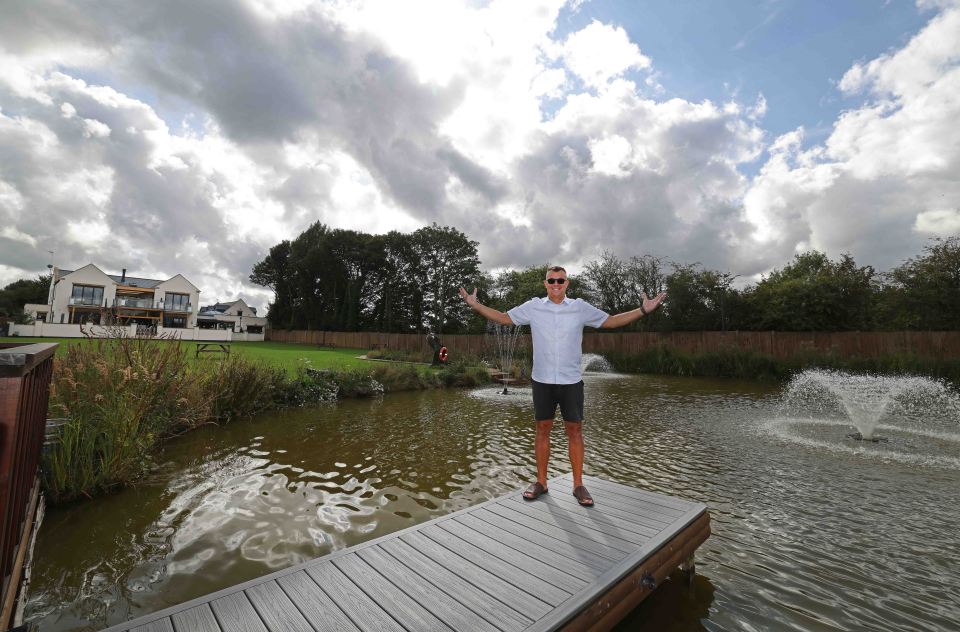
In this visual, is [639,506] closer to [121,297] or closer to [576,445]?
[576,445]

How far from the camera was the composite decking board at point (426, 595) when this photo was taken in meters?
1.89

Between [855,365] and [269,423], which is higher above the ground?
[855,365]

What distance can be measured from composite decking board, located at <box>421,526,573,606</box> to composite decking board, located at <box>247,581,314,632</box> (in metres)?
0.93

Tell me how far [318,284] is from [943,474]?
4963cm

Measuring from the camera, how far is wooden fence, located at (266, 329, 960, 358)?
16.9 metres

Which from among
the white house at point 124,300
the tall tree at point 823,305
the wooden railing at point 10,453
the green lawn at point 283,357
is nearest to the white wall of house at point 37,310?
the white house at point 124,300

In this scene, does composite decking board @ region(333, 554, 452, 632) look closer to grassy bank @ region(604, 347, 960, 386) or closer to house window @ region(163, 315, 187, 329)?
grassy bank @ region(604, 347, 960, 386)

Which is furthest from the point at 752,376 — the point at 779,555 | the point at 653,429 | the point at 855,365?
the point at 779,555

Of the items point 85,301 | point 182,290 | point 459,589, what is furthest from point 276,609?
point 85,301

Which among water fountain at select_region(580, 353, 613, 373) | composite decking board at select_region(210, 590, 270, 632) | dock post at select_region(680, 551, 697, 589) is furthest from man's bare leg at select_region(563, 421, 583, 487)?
water fountain at select_region(580, 353, 613, 373)

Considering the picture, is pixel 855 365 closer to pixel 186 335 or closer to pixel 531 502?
pixel 531 502

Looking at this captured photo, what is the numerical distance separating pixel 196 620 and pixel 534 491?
92.1 inches

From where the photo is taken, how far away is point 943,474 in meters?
5.09

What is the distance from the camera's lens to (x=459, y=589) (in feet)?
7.09
